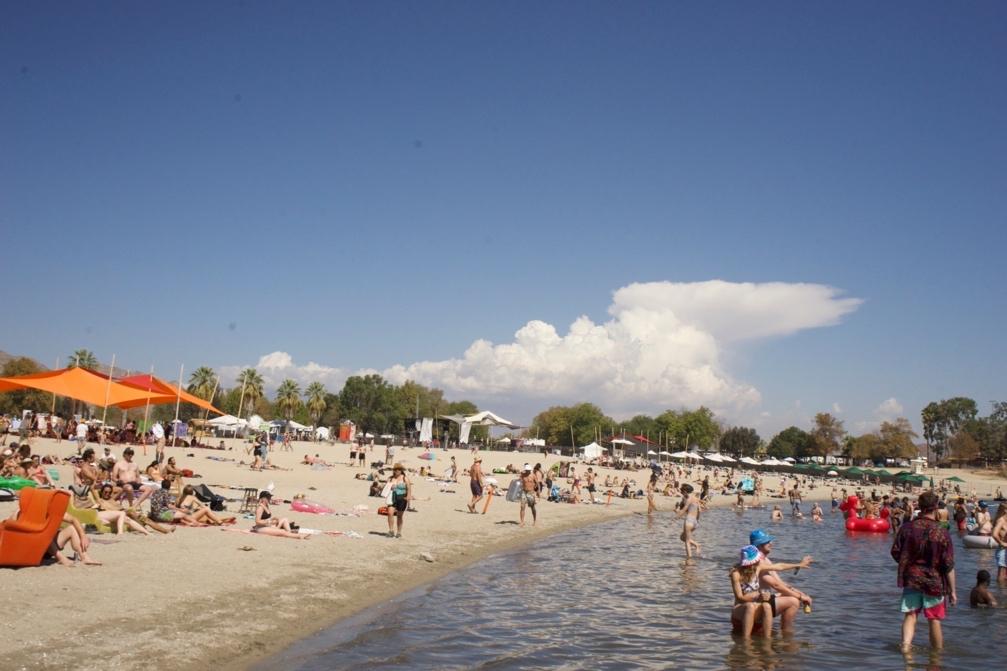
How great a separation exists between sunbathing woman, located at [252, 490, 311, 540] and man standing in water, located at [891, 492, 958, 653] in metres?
10.6

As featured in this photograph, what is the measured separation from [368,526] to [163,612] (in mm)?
9389

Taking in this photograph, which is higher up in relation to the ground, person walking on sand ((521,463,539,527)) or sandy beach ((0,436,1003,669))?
person walking on sand ((521,463,539,527))

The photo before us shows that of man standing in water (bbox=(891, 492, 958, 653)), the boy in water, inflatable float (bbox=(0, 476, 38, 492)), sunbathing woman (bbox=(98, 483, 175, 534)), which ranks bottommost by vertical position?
the boy in water

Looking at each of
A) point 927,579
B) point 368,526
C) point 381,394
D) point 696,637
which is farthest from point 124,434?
point 381,394

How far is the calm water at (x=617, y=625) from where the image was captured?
8258 mm

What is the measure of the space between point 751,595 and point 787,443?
138m

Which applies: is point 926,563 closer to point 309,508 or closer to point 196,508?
point 196,508

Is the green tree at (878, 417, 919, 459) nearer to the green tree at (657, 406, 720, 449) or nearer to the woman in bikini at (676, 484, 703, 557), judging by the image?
the green tree at (657, 406, 720, 449)

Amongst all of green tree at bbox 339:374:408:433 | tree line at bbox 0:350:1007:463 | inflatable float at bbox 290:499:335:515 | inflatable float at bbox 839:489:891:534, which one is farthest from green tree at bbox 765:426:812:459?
inflatable float at bbox 290:499:335:515

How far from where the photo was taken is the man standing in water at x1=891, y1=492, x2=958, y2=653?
7.85m

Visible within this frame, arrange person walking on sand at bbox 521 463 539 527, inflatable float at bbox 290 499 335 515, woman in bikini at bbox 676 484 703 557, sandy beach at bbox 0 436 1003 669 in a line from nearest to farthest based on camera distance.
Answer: sandy beach at bbox 0 436 1003 669
woman in bikini at bbox 676 484 703 557
inflatable float at bbox 290 499 335 515
person walking on sand at bbox 521 463 539 527

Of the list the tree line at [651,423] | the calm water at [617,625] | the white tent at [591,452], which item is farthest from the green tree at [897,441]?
the calm water at [617,625]

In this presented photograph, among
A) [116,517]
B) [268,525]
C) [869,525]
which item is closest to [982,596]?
[268,525]

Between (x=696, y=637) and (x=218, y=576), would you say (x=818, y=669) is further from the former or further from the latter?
(x=218, y=576)
